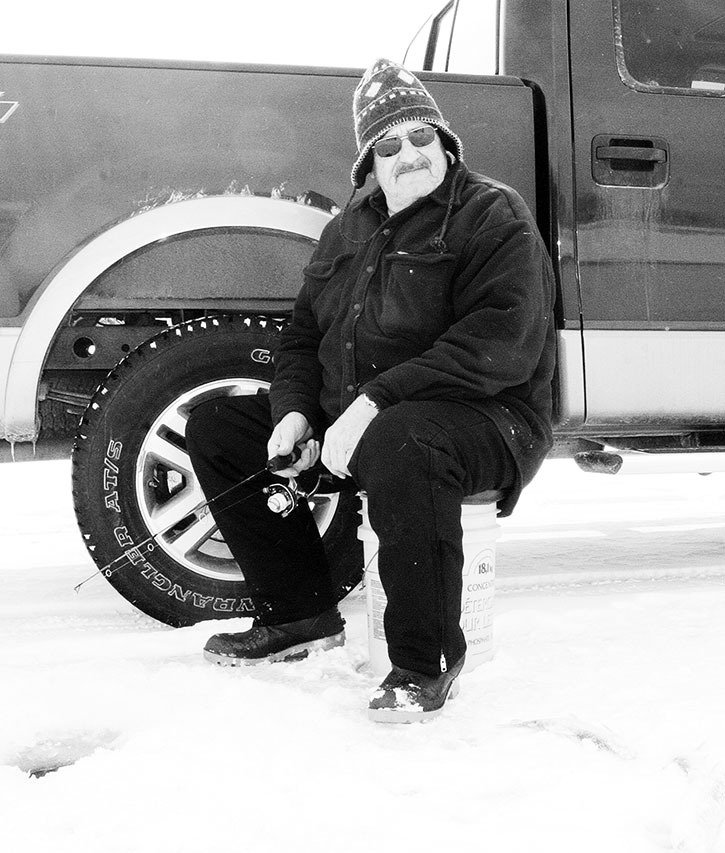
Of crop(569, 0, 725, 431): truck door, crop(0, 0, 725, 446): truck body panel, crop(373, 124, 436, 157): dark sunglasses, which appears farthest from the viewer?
crop(569, 0, 725, 431): truck door

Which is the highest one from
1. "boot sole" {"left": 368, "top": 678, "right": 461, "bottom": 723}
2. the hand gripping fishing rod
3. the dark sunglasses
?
the dark sunglasses

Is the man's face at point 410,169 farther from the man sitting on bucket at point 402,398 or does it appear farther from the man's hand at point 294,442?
the man's hand at point 294,442

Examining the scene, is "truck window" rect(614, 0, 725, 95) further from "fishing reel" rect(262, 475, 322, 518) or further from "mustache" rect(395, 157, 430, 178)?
"fishing reel" rect(262, 475, 322, 518)

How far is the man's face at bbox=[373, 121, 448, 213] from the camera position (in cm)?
219

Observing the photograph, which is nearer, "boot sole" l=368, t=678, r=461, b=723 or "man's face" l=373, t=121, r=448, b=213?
"boot sole" l=368, t=678, r=461, b=723

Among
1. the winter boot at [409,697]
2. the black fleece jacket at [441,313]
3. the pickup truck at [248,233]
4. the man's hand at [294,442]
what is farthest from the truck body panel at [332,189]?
the winter boot at [409,697]

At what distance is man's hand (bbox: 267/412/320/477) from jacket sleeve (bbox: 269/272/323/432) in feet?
0.08

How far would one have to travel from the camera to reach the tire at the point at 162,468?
97.5 inches

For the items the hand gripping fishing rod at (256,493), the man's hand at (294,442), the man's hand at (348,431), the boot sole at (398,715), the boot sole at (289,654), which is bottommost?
the boot sole at (289,654)

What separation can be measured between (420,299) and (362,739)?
0.93 m

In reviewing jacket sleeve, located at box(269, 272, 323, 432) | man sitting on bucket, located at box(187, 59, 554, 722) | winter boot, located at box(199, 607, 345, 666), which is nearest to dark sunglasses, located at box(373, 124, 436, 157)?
man sitting on bucket, located at box(187, 59, 554, 722)

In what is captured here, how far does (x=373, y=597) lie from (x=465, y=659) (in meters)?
0.25

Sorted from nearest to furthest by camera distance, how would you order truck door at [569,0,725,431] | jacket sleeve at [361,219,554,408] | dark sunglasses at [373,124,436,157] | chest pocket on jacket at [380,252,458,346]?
1. jacket sleeve at [361,219,554,408]
2. chest pocket on jacket at [380,252,458,346]
3. dark sunglasses at [373,124,436,157]
4. truck door at [569,0,725,431]

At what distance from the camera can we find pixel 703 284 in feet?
8.85
